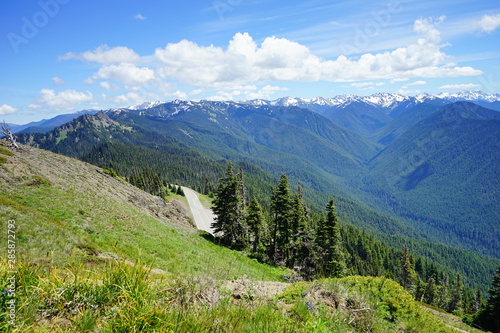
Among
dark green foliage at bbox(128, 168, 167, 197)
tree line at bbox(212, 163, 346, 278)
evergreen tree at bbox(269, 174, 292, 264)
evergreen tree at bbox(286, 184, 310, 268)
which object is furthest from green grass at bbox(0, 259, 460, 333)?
dark green foliage at bbox(128, 168, 167, 197)

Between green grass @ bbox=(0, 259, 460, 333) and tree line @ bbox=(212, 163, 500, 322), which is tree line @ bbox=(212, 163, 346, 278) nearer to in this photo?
tree line @ bbox=(212, 163, 500, 322)

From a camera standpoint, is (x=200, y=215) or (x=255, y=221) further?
(x=200, y=215)

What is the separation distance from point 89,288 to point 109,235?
16.4m

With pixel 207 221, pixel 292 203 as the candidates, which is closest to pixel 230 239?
pixel 292 203

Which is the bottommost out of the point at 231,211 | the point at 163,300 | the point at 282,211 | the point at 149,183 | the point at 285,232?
the point at 285,232

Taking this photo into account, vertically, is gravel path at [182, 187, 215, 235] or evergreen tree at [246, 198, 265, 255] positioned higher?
evergreen tree at [246, 198, 265, 255]

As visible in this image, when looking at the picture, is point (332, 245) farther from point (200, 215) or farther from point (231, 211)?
point (200, 215)

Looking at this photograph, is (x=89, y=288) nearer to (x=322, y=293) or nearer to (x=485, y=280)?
(x=322, y=293)

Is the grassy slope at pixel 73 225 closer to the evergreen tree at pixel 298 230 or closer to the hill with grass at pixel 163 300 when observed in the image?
the hill with grass at pixel 163 300

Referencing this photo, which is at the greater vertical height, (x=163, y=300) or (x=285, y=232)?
(x=163, y=300)

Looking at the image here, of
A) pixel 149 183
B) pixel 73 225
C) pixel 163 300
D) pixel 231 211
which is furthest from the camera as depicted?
pixel 149 183

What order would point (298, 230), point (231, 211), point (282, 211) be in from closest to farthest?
point (298, 230)
point (282, 211)
point (231, 211)

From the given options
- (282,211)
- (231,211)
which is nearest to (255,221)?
(231,211)

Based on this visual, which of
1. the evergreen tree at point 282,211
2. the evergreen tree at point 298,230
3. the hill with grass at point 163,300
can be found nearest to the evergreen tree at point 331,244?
the evergreen tree at point 298,230
